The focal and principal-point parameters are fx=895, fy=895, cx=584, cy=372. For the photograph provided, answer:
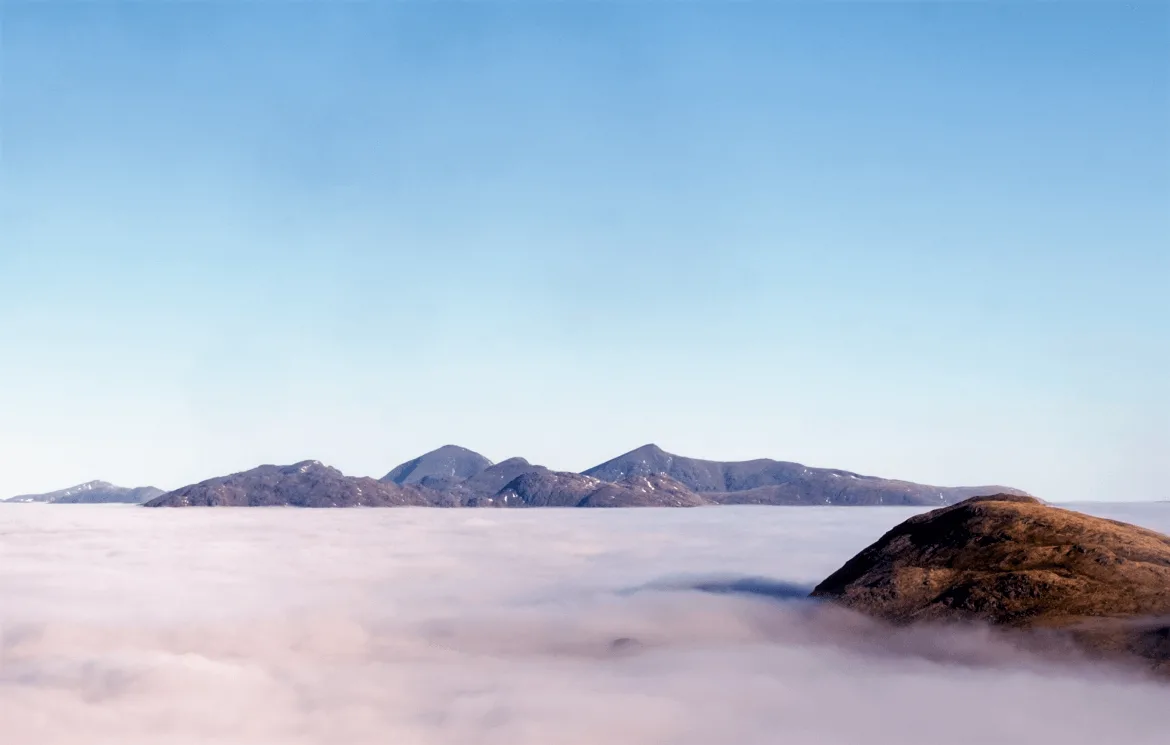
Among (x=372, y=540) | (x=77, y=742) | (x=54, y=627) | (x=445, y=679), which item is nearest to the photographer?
(x=77, y=742)

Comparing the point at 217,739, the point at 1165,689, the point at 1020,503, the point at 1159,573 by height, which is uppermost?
the point at 1020,503

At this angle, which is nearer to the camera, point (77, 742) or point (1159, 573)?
point (77, 742)

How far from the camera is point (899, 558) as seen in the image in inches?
1510

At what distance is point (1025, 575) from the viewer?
33000 millimetres

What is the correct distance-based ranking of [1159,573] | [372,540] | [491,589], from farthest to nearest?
[372,540], [491,589], [1159,573]

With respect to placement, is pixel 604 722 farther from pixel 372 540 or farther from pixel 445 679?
pixel 372 540

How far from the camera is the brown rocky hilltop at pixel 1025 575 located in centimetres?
2989

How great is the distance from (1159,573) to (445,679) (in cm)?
2623

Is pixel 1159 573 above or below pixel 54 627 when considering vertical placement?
above

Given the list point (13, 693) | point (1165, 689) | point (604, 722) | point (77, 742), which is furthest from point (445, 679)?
point (1165, 689)

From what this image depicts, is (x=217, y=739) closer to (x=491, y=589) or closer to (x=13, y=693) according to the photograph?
(x=13, y=693)

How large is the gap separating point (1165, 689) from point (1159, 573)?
763 cm

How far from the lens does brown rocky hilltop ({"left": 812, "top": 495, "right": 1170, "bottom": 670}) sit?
2989 cm

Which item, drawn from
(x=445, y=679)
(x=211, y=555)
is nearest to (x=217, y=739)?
(x=445, y=679)
